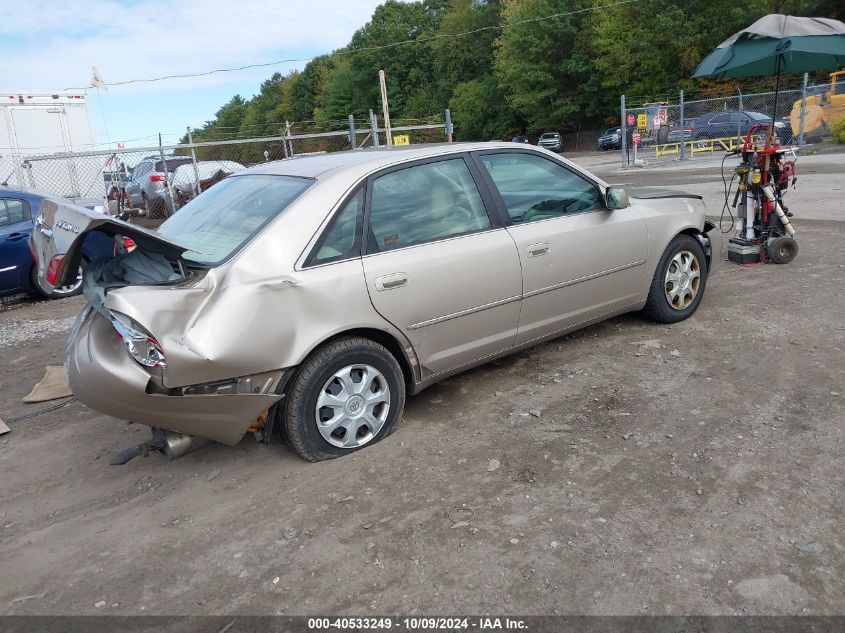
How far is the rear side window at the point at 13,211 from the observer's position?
8305 mm

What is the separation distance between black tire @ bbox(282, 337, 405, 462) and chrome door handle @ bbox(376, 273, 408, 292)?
31cm

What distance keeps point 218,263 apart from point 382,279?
0.87m

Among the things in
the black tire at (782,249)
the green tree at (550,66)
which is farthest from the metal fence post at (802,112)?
the green tree at (550,66)

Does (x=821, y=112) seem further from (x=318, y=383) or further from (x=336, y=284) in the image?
(x=318, y=383)

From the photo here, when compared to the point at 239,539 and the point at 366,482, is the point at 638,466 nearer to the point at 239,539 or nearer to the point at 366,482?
the point at 366,482

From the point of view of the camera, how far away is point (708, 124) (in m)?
24.6

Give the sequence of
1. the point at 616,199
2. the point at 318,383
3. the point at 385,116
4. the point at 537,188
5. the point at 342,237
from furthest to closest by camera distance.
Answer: the point at 385,116, the point at 616,199, the point at 537,188, the point at 342,237, the point at 318,383

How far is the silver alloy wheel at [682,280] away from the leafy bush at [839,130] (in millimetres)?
19544

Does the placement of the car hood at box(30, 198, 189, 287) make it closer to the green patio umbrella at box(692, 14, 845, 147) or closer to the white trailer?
the green patio umbrella at box(692, 14, 845, 147)

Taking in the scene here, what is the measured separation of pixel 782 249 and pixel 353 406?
5480 millimetres

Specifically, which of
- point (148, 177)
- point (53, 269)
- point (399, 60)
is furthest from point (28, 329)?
point (399, 60)

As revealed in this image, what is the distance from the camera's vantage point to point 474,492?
127 inches

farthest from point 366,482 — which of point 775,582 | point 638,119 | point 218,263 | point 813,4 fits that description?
point 813,4

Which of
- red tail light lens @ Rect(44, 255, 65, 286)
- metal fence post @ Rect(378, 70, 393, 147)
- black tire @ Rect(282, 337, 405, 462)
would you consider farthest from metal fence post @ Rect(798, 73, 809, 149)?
red tail light lens @ Rect(44, 255, 65, 286)
